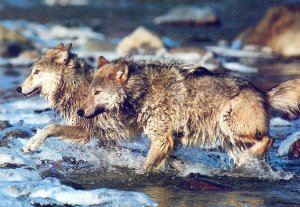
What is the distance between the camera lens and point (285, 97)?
10.3 meters

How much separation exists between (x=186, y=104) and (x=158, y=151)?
2.32ft

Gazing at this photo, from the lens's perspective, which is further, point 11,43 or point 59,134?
point 11,43

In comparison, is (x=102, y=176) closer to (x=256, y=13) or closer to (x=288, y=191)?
(x=288, y=191)

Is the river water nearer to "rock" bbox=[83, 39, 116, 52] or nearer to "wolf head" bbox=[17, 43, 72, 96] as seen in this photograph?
"wolf head" bbox=[17, 43, 72, 96]

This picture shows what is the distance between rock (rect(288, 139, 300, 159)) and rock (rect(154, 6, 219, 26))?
2110 centimetres

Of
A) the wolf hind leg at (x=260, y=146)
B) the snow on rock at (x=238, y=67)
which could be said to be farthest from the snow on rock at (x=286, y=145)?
the snow on rock at (x=238, y=67)

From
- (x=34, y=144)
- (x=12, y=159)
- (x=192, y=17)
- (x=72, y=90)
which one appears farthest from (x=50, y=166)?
(x=192, y=17)

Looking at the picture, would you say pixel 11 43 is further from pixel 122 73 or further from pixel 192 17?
pixel 122 73

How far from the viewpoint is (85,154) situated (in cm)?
1120

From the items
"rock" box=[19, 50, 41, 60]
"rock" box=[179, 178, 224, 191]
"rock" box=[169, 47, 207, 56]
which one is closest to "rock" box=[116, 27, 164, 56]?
"rock" box=[169, 47, 207, 56]

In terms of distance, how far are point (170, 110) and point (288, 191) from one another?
190cm

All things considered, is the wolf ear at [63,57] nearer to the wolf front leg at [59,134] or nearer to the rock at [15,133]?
the wolf front leg at [59,134]

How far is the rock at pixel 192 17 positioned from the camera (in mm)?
32750

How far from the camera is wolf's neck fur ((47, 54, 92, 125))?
11.3 m
